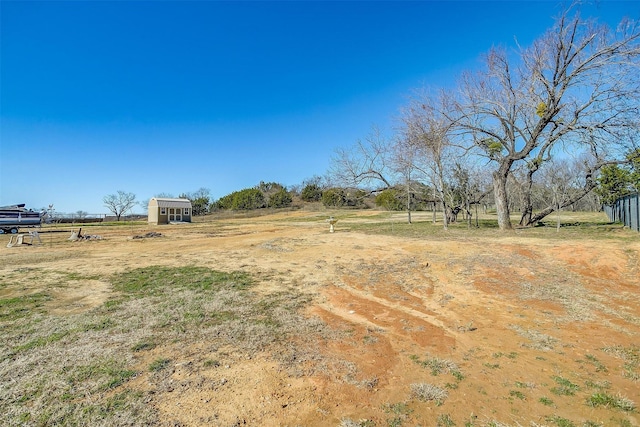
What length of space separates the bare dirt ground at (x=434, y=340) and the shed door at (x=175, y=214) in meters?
25.2

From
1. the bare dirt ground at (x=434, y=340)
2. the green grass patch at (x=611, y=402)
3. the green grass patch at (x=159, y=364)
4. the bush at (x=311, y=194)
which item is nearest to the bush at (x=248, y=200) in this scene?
the bush at (x=311, y=194)

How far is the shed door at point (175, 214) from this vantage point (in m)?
33.8

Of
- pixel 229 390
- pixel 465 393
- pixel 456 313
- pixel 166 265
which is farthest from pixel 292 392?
pixel 166 265

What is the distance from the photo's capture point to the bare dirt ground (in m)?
2.72

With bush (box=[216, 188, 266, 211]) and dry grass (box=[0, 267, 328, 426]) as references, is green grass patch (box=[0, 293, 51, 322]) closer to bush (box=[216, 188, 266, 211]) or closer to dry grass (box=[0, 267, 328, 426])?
dry grass (box=[0, 267, 328, 426])

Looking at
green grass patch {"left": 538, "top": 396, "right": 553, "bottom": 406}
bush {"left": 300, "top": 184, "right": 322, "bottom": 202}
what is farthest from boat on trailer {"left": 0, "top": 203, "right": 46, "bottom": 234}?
bush {"left": 300, "top": 184, "right": 322, "bottom": 202}

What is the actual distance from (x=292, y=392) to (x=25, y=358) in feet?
10.1

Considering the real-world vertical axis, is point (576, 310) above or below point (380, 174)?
below

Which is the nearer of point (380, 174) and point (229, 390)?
point (229, 390)

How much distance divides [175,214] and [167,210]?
0.97m

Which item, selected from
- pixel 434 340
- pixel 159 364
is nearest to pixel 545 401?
pixel 434 340

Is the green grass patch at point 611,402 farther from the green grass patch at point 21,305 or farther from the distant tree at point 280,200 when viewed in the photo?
the distant tree at point 280,200

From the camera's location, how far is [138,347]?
12.7 feet

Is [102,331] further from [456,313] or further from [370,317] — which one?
[456,313]
